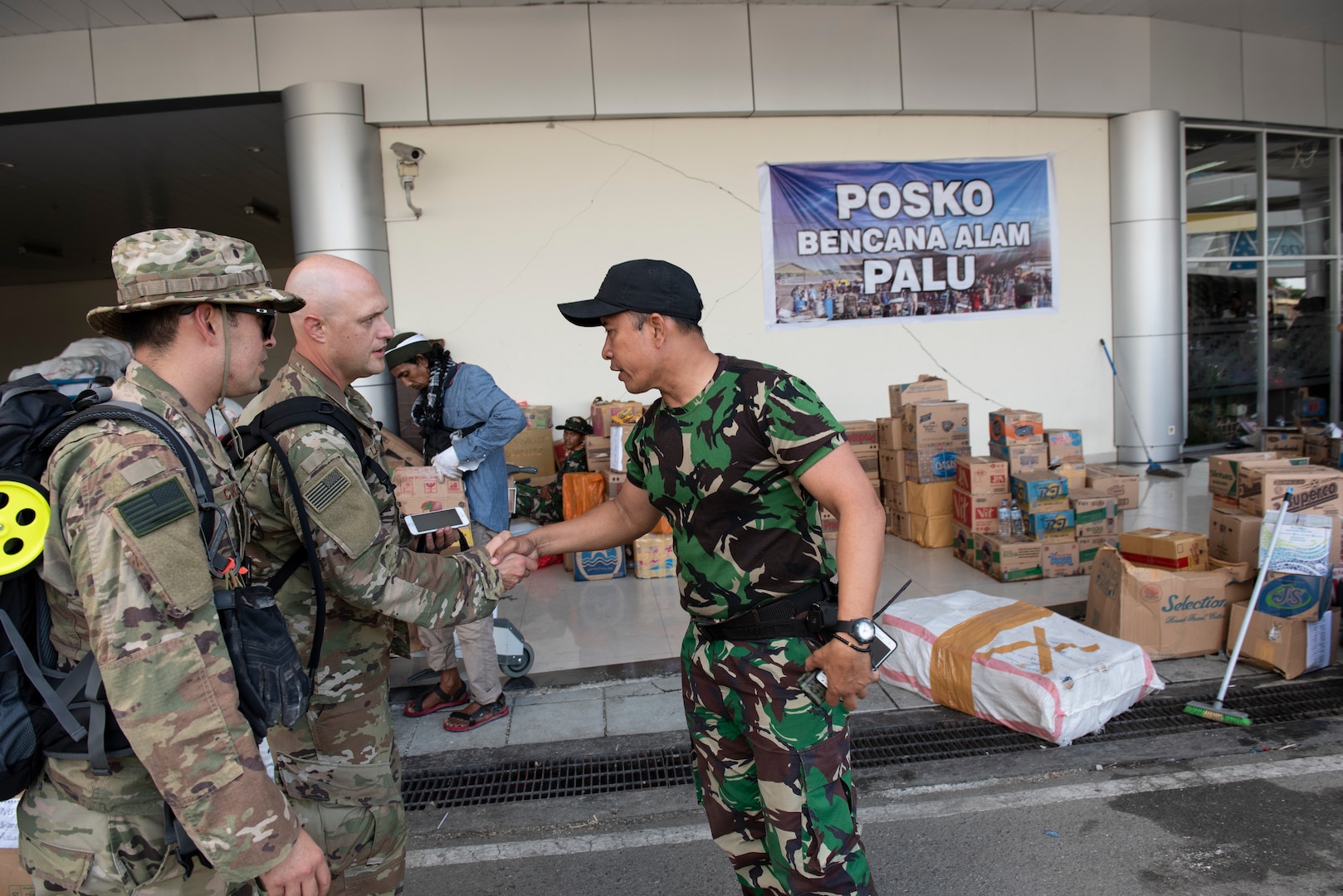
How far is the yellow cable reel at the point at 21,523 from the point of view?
1.37m

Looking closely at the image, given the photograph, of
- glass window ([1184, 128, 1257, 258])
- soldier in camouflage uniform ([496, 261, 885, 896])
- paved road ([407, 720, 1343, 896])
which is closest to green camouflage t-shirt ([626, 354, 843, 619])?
soldier in camouflage uniform ([496, 261, 885, 896])

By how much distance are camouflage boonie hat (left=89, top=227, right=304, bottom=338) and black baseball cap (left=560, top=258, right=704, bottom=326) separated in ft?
2.50

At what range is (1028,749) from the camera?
3.59m

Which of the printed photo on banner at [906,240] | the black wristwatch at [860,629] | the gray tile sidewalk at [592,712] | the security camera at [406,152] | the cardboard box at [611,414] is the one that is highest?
the security camera at [406,152]

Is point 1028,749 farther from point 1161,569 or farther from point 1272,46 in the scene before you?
point 1272,46

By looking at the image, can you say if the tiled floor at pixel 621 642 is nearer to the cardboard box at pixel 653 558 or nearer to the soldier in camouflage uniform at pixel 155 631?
the cardboard box at pixel 653 558

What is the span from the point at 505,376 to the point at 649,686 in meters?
4.47

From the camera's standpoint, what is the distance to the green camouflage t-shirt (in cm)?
205

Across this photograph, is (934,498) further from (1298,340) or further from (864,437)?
(1298,340)

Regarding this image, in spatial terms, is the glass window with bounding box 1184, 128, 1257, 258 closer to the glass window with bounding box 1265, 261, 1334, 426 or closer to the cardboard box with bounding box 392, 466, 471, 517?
the glass window with bounding box 1265, 261, 1334, 426

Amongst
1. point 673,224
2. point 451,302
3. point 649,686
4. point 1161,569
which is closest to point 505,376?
point 451,302

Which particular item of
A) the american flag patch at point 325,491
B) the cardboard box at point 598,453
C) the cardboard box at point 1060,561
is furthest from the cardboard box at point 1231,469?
the american flag patch at point 325,491

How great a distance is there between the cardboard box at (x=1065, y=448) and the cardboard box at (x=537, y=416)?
460 cm

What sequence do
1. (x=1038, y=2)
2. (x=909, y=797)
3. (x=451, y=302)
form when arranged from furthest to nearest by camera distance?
(x=1038, y=2) → (x=451, y=302) → (x=909, y=797)
